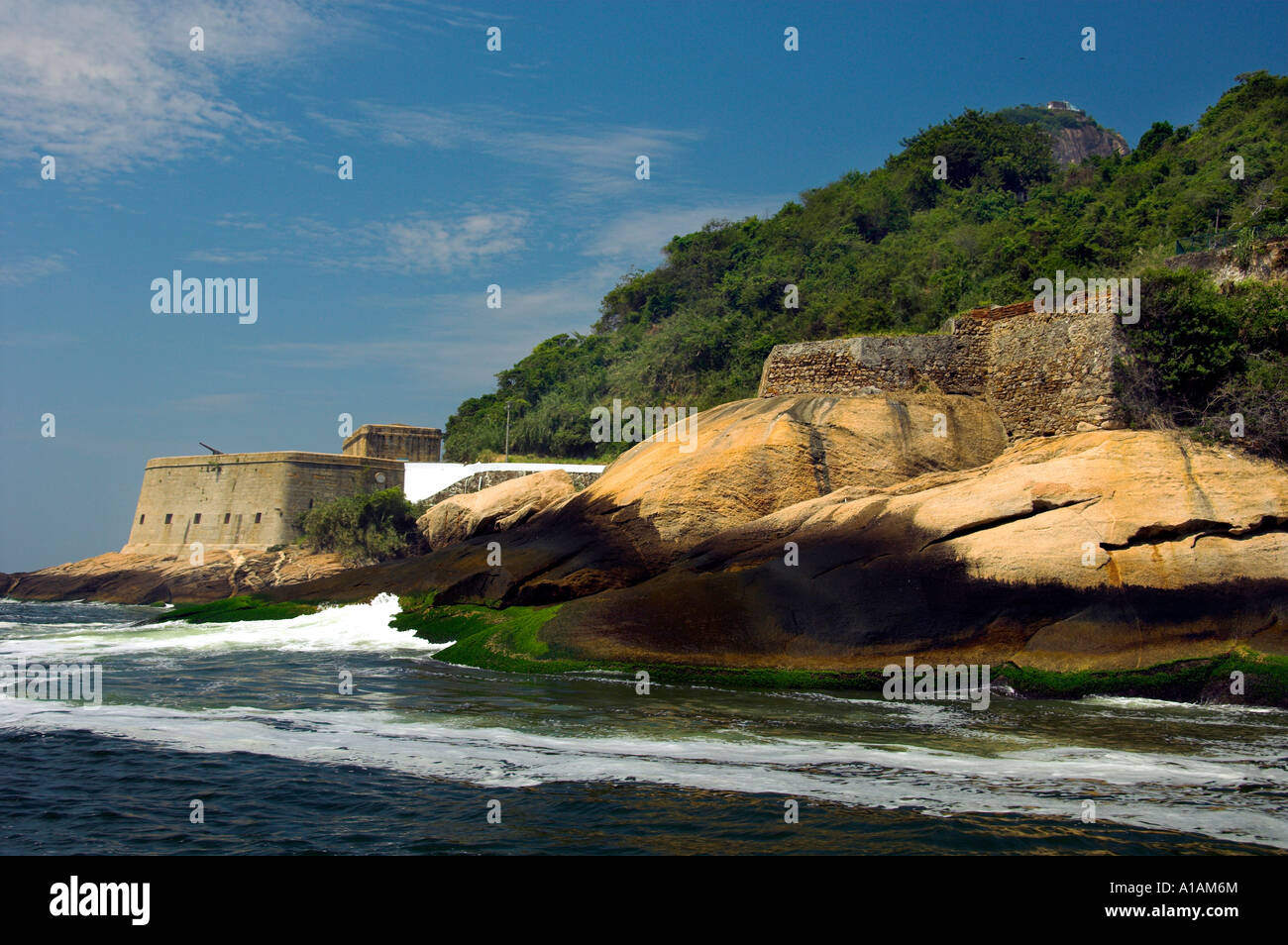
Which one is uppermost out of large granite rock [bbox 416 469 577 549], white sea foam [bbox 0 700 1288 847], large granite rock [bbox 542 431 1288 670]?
large granite rock [bbox 416 469 577 549]

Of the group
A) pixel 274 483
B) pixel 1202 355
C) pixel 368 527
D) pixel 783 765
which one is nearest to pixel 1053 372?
pixel 1202 355

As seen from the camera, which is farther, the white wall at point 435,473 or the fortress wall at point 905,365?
the white wall at point 435,473

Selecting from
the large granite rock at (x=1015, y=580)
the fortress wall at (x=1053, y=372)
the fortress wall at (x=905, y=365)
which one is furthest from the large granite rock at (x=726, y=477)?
the large granite rock at (x=1015, y=580)

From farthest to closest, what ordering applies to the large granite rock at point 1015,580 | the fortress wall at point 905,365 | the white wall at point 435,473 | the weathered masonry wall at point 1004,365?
the white wall at point 435,473, the fortress wall at point 905,365, the weathered masonry wall at point 1004,365, the large granite rock at point 1015,580

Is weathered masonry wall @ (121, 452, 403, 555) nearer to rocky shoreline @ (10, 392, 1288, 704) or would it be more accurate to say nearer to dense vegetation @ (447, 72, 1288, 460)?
dense vegetation @ (447, 72, 1288, 460)

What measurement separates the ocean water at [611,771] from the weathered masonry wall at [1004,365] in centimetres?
591

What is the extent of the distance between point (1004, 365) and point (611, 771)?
41.0 ft

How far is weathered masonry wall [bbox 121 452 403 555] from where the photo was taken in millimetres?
42812

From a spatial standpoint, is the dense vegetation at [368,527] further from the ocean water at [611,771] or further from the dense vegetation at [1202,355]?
the dense vegetation at [1202,355]

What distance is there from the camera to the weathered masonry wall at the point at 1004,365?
52.1 ft

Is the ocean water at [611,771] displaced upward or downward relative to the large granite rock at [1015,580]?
downward

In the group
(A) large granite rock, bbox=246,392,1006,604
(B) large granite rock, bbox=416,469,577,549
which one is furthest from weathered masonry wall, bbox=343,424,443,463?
(A) large granite rock, bbox=246,392,1006,604

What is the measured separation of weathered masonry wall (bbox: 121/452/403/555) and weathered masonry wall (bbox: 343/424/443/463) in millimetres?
1508
